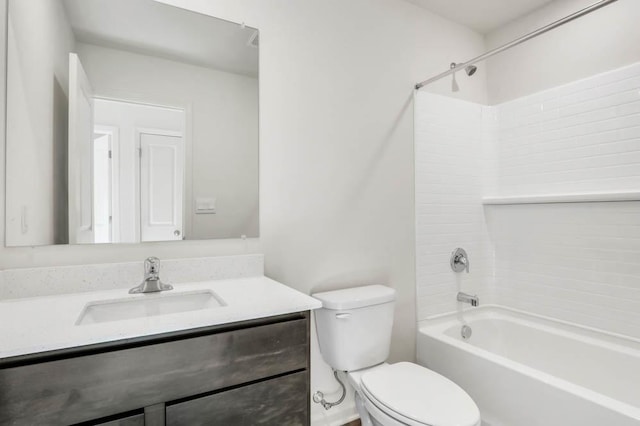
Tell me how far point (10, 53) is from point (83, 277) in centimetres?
82

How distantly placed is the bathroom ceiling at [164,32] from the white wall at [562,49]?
1.82 metres

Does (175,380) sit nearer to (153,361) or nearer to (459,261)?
(153,361)

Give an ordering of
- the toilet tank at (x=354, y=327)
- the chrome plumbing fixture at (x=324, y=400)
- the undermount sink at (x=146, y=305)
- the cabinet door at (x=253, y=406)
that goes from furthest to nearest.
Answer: the chrome plumbing fixture at (x=324, y=400)
the toilet tank at (x=354, y=327)
the undermount sink at (x=146, y=305)
the cabinet door at (x=253, y=406)

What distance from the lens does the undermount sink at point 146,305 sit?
3.92 ft

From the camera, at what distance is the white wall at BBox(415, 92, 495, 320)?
2.20 metres

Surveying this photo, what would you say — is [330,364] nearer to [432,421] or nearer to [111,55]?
[432,421]

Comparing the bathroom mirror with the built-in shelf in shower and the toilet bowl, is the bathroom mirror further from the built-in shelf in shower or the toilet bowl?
the built-in shelf in shower

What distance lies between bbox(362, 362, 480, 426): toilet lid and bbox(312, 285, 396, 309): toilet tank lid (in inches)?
11.9

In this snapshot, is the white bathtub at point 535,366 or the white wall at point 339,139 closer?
the white bathtub at point 535,366

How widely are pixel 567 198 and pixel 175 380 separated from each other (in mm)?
2168

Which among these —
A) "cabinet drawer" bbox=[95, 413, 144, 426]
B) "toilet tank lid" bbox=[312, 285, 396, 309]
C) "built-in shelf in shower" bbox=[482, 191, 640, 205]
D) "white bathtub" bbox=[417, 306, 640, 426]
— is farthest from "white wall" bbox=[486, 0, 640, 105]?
"cabinet drawer" bbox=[95, 413, 144, 426]

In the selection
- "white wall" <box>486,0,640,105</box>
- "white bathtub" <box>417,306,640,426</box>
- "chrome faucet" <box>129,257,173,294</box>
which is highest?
"white wall" <box>486,0,640,105</box>

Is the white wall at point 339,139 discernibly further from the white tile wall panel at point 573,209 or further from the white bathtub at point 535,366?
the white tile wall panel at point 573,209

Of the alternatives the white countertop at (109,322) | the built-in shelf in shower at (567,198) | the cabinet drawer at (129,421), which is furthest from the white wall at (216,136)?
the built-in shelf in shower at (567,198)
